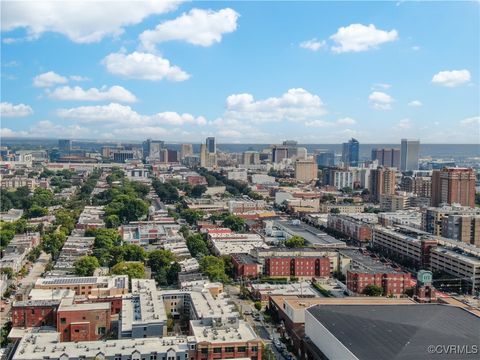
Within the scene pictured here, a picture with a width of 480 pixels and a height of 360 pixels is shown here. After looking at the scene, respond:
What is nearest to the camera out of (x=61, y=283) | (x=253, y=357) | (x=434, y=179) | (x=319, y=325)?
(x=253, y=357)

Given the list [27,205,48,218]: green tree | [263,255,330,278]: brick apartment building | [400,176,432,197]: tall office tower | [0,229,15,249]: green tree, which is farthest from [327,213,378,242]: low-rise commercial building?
[27,205,48,218]: green tree

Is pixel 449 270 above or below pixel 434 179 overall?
below

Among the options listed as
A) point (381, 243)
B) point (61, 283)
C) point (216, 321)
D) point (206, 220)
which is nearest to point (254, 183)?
point (206, 220)

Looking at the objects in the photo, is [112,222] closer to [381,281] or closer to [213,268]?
[213,268]

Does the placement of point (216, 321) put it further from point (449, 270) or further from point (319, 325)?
point (449, 270)

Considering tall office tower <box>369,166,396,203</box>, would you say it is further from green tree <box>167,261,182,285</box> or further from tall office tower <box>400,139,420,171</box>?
tall office tower <box>400,139,420,171</box>

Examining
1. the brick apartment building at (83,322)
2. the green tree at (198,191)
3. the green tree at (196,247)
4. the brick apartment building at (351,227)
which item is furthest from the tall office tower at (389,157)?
the brick apartment building at (83,322)

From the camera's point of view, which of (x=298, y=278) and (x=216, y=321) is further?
(x=298, y=278)

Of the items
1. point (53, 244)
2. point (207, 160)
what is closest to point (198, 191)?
point (53, 244)
